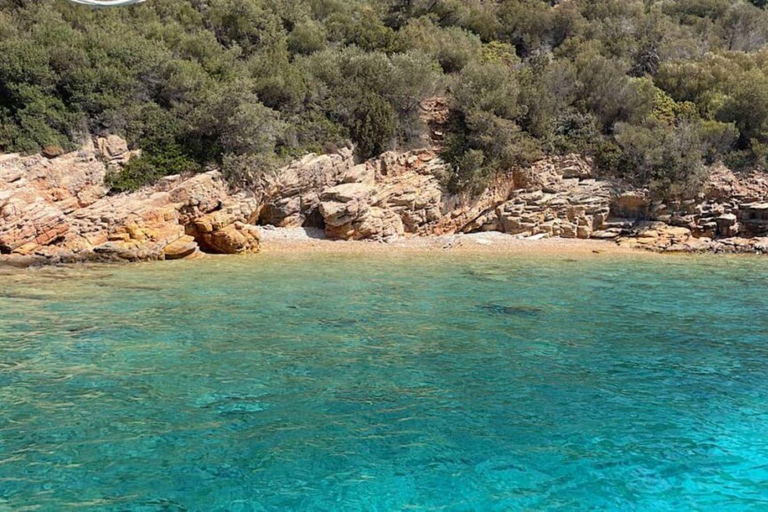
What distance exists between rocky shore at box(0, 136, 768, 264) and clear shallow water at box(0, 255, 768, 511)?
5.04 m

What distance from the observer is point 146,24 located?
2697 cm

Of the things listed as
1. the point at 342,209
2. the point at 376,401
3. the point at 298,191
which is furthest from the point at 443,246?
the point at 376,401

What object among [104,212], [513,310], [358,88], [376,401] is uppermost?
[358,88]

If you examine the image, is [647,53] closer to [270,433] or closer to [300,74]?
[300,74]

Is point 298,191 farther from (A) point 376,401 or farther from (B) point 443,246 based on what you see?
(A) point 376,401

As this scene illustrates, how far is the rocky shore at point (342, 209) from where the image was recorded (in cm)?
1667

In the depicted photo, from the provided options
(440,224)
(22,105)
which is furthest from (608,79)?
(22,105)

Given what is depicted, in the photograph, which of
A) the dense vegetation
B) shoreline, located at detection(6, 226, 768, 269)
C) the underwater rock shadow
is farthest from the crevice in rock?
the underwater rock shadow

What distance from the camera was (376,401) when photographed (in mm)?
6254

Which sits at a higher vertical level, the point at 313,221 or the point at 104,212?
the point at 104,212

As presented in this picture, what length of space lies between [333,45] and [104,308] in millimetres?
25948

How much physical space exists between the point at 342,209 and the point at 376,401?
15.3 meters

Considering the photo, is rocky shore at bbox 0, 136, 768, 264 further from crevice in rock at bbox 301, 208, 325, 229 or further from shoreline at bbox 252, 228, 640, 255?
shoreline at bbox 252, 228, 640, 255

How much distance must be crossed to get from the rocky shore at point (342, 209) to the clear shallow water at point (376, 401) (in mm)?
5038
